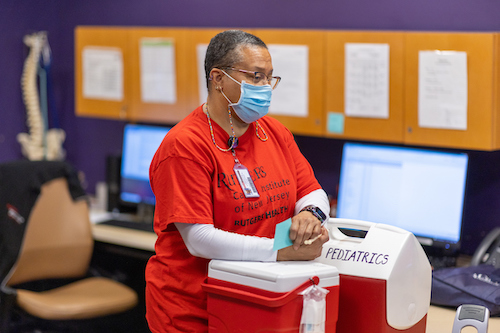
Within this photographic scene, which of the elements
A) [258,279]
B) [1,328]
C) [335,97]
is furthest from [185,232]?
[1,328]

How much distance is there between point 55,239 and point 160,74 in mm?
951

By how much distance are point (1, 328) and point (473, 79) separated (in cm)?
223

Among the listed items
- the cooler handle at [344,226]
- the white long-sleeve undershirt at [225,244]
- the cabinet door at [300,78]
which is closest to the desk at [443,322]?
the cooler handle at [344,226]

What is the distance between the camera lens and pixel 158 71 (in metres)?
3.17

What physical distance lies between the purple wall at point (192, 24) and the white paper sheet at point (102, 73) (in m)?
0.40

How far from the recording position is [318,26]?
3.06 m

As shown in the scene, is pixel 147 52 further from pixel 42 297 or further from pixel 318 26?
pixel 42 297

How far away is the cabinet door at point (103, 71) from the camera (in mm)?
3309

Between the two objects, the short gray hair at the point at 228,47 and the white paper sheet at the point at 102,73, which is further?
the white paper sheet at the point at 102,73

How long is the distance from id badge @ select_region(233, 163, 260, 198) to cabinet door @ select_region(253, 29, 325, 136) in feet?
3.77

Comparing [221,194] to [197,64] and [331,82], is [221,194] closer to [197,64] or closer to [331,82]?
[331,82]

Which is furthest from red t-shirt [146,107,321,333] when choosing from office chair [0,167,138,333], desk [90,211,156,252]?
office chair [0,167,138,333]

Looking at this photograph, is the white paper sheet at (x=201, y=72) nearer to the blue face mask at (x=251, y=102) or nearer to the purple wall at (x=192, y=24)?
the purple wall at (x=192, y=24)

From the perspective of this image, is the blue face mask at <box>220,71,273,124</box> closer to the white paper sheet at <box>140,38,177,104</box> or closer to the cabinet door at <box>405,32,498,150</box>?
the cabinet door at <box>405,32,498,150</box>
